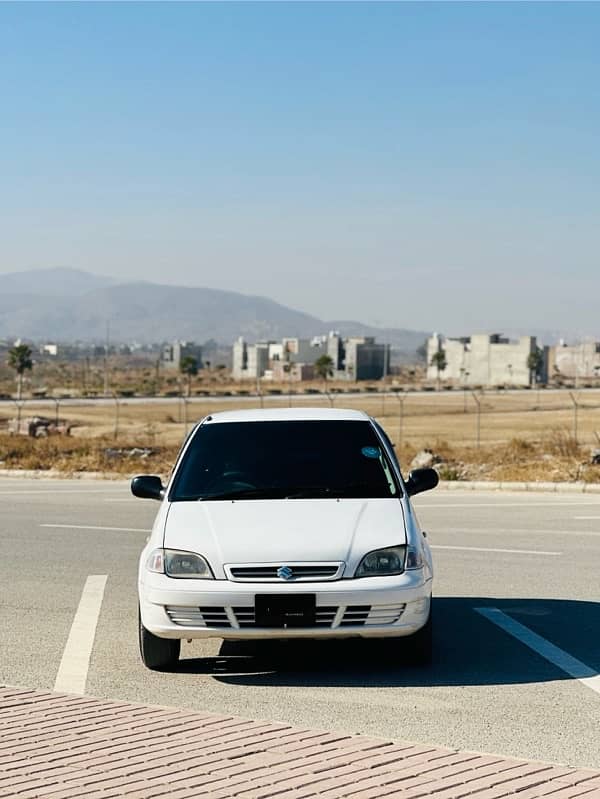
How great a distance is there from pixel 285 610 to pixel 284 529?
0.57m

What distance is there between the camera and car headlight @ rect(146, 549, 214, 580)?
25.2 ft

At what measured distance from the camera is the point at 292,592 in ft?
24.4

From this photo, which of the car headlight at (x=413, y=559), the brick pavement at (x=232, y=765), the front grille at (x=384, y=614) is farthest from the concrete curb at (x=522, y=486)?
the brick pavement at (x=232, y=765)

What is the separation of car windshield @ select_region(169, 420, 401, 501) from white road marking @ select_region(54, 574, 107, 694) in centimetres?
124

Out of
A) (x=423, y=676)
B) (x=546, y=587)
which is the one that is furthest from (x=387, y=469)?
(x=546, y=587)

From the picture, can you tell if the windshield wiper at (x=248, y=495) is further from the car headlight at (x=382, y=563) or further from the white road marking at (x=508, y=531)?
the white road marking at (x=508, y=531)

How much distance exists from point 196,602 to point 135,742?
1474mm

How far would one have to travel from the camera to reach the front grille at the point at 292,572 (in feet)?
24.7

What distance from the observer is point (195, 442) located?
9180 mm

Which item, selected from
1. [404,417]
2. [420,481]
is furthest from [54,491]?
[404,417]

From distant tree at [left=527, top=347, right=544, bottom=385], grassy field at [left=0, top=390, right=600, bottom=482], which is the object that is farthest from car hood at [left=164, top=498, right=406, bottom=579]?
distant tree at [left=527, top=347, right=544, bottom=385]

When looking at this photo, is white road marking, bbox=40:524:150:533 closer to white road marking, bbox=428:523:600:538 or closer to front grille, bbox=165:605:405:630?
white road marking, bbox=428:523:600:538

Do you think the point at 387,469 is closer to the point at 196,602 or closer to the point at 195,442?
the point at 195,442

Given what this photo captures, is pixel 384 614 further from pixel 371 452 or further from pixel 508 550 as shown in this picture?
pixel 508 550
